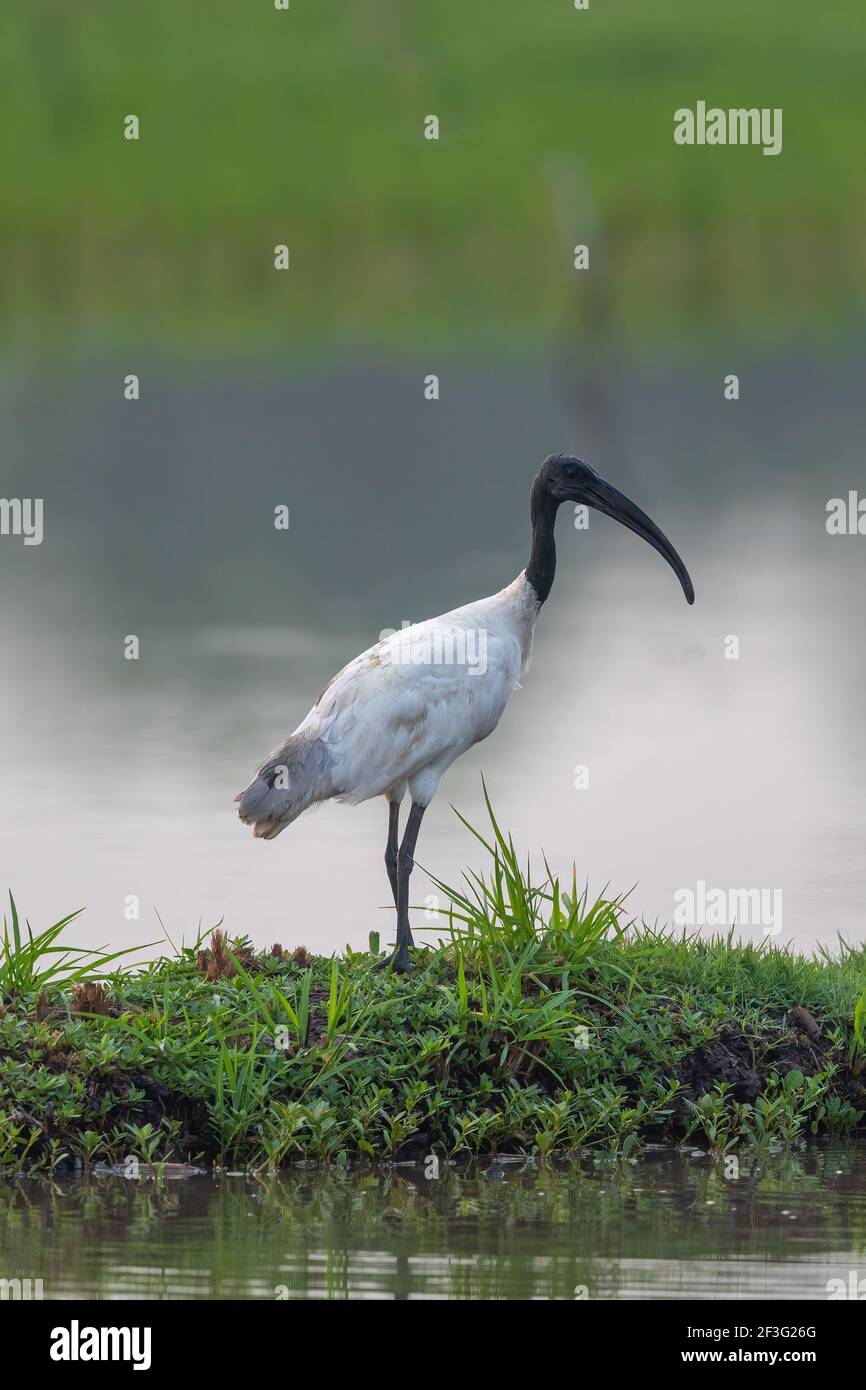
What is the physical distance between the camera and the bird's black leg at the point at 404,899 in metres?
9.45

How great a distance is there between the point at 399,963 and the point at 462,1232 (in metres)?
1.93

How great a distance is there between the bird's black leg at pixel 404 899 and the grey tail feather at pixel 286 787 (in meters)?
0.40

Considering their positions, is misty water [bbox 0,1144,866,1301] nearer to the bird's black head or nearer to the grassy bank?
the grassy bank

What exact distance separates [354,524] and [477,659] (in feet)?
48.4

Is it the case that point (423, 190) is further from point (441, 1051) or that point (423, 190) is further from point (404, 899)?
point (441, 1051)

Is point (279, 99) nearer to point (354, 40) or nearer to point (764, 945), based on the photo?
point (354, 40)

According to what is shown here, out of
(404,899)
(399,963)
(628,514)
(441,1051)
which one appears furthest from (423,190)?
(441,1051)

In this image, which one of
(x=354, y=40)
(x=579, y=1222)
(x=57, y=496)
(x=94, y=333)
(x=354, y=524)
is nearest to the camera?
(x=579, y=1222)

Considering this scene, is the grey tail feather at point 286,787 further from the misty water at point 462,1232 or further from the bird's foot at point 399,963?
the misty water at point 462,1232

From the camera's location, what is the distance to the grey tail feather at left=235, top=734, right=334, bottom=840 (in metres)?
9.55

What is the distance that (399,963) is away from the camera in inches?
371

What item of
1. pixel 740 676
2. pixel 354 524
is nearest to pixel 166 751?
pixel 740 676
